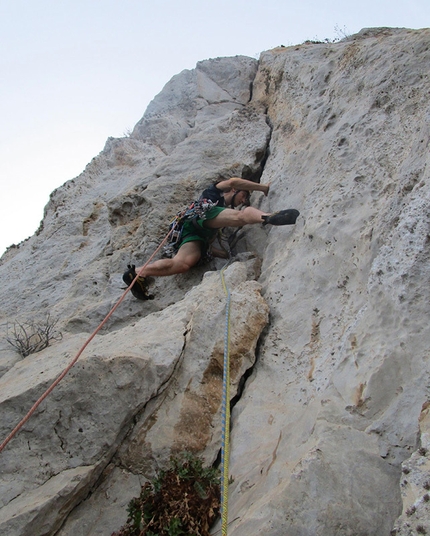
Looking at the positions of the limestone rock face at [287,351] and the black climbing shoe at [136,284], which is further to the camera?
the black climbing shoe at [136,284]

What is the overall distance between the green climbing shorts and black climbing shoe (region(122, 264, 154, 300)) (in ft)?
2.29

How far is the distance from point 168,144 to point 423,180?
666 centimetres

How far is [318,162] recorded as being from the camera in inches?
193

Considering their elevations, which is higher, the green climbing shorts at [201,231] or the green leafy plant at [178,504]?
the green climbing shorts at [201,231]

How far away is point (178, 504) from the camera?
2.64 metres

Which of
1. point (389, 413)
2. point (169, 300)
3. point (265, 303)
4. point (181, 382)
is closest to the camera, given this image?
point (389, 413)

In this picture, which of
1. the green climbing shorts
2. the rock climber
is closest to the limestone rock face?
the rock climber

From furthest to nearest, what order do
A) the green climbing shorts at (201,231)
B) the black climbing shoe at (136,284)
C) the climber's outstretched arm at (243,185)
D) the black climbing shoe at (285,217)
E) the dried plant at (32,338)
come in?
the climber's outstretched arm at (243,185) → the green climbing shorts at (201,231) → the black climbing shoe at (136,284) → the black climbing shoe at (285,217) → the dried plant at (32,338)

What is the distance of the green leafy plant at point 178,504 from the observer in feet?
8.41

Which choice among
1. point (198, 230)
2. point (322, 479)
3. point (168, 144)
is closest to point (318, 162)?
point (198, 230)

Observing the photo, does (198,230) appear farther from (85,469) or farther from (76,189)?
(76,189)

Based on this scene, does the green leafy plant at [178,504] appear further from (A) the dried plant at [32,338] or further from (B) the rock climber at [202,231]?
(B) the rock climber at [202,231]

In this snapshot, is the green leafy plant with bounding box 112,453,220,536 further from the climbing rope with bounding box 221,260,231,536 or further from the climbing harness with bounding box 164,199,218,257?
the climbing harness with bounding box 164,199,218,257

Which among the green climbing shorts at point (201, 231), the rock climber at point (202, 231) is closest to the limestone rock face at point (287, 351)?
the rock climber at point (202, 231)
